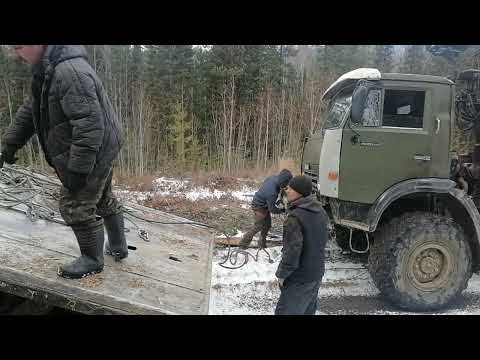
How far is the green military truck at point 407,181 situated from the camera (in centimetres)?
444

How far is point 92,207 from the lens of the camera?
295 centimetres

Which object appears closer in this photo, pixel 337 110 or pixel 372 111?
pixel 372 111

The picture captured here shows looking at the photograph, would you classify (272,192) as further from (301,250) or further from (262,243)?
(301,250)

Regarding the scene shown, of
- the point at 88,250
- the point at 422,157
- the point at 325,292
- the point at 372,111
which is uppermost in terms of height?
the point at 372,111

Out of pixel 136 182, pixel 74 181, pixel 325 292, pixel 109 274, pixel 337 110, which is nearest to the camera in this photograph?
pixel 74 181

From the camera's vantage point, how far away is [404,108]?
15.0 ft

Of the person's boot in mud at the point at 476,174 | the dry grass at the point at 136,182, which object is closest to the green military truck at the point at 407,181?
the person's boot in mud at the point at 476,174

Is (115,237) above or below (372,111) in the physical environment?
below

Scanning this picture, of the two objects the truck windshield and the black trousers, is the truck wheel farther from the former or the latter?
the black trousers

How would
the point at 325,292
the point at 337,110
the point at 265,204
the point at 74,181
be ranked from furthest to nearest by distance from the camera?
the point at 265,204 < the point at 337,110 < the point at 325,292 < the point at 74,181

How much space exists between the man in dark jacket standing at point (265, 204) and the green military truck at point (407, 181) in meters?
1.28

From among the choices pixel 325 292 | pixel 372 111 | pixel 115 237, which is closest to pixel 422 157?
pixel 372 111

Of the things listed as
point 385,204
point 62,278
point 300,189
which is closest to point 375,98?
point 385,204

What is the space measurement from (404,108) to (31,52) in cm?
383
